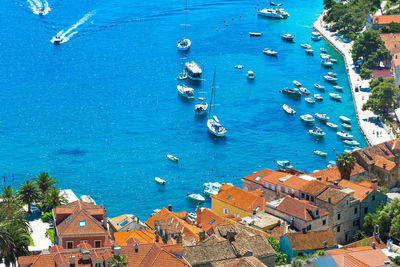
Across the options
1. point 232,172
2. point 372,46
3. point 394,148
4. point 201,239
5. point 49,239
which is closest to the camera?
point 201,239

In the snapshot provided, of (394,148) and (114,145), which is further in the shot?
(114,145)

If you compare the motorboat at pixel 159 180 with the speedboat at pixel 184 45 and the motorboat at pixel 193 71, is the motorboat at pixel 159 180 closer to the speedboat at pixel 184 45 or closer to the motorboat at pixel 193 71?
the motorboat at pixel 193 71

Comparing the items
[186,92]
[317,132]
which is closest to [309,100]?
[317,132]

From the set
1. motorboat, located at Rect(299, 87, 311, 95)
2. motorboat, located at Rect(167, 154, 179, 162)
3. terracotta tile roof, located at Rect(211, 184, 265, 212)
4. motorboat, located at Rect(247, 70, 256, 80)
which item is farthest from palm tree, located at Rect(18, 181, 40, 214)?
motorboat, located at Rect(247, 70, 256, 80)

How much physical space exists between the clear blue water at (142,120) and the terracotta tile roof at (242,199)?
53.5 feet

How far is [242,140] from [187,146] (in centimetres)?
1056

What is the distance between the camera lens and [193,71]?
175625 millimetres

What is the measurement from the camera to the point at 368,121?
5773 inches

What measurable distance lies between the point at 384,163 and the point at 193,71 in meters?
78.9

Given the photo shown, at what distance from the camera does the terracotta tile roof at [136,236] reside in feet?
267

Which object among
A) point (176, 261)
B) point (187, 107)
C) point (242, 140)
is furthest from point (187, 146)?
point (176, 261)

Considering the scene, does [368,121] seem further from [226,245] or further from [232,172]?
[226,245]

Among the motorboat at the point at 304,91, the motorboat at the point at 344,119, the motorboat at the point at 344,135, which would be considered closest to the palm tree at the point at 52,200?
the motorboat at the point at 344,135

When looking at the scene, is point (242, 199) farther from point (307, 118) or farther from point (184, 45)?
point (184, 45)
